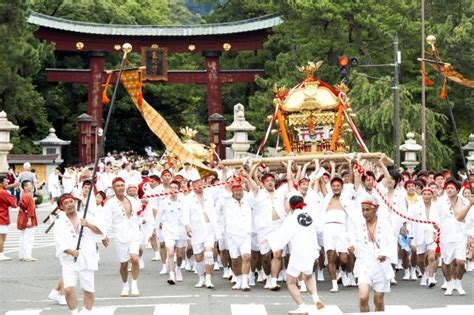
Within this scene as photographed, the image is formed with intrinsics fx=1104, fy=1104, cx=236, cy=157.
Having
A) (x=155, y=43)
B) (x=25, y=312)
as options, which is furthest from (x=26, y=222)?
(x=155, y=43)

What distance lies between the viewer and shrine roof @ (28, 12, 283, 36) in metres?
52.6

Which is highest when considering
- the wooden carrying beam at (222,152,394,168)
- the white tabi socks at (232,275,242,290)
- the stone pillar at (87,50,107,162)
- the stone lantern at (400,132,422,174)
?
the stone pillar at (87,50,107,162)

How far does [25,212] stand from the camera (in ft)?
73.5

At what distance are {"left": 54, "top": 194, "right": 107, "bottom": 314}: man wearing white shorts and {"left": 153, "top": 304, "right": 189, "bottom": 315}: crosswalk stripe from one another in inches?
58.0

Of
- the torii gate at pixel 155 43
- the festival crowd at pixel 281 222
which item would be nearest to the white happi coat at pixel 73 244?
the festival crowd at pixel 281 222

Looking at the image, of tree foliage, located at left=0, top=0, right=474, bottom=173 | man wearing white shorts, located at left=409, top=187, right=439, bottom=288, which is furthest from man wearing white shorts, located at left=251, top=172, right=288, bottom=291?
tree foliage, located at left=0, top=0, right=474, bottom=173

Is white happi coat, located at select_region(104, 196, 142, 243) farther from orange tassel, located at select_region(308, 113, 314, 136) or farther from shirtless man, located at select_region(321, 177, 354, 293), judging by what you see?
orange tassel, located at select_region(308, 113, 314, 136)

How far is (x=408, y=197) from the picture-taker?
63.2 feet

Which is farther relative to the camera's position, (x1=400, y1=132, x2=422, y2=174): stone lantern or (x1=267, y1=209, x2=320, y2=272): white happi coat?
(x1=400, y1=132, x2=422, y2=174): stone lantern

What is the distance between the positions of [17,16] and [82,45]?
1160 cm

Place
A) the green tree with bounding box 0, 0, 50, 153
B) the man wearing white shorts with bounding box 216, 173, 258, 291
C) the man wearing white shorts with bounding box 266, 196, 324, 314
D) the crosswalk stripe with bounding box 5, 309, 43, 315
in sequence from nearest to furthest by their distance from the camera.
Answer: the man wearing white shorts with bounding box 266, 196, 324, 314 → the crosswalk stripe with bounding box 5, 309, 43, 315 → the man wearing white shorts with bounding box 216, 173, 258, 291 → the green tree with bounding box 0, 0, 50, 153

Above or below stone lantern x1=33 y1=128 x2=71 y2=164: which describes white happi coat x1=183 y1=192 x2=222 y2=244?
below

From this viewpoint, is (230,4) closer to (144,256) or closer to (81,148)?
(81,148)

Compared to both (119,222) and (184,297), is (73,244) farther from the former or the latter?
(184,297)
